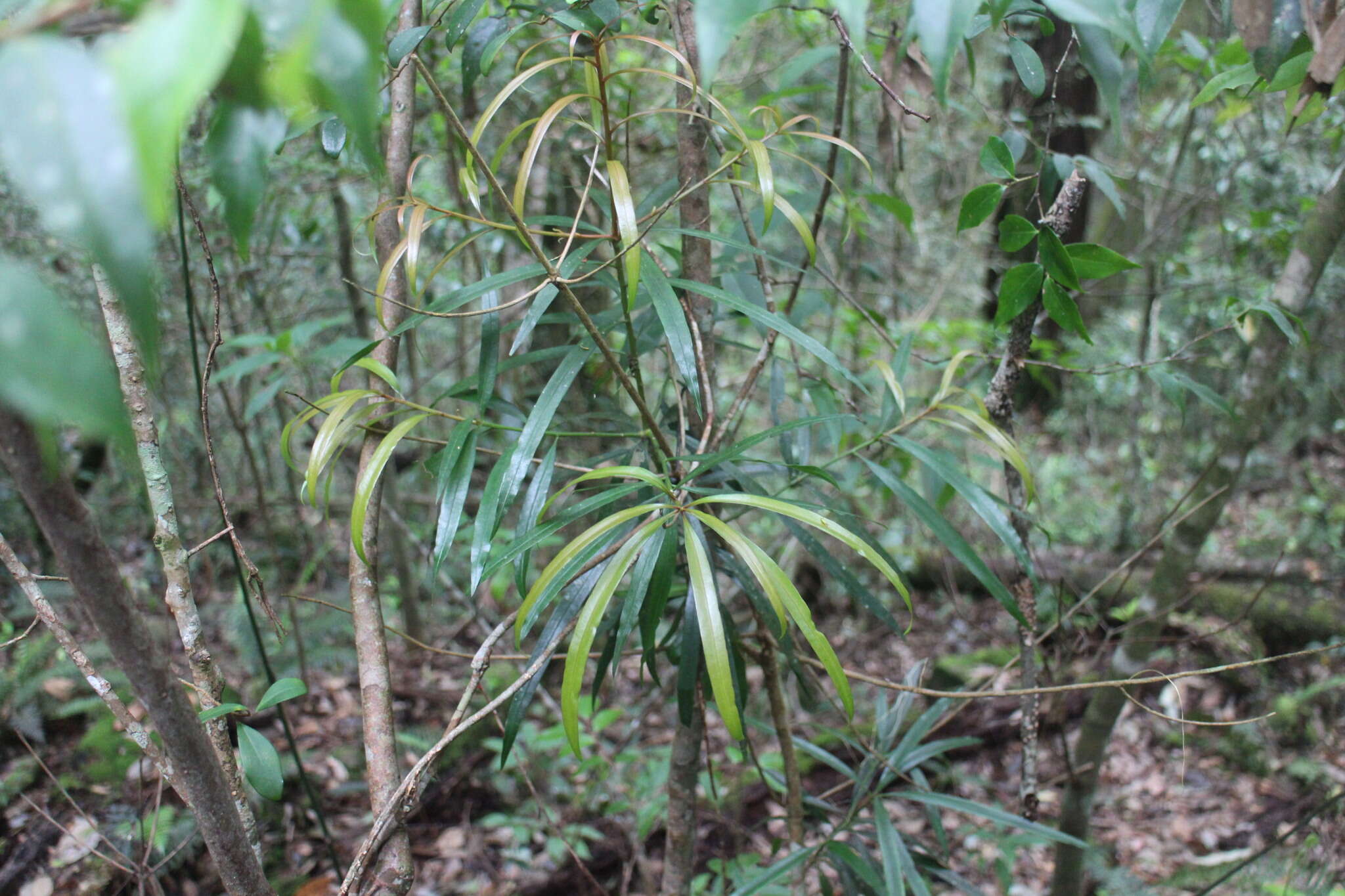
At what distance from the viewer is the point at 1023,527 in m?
1.11

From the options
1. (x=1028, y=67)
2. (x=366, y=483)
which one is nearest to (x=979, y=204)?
(x=1028, y=67)

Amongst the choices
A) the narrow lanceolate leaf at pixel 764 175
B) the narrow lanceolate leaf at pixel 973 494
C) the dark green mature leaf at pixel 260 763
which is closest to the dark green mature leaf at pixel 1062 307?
the narrow lanceolate leaf at pixel 973 494

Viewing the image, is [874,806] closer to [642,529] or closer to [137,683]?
[642,529]

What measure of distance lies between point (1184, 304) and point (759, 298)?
3.06 m

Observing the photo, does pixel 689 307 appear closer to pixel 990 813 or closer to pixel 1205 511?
pixel 990 813

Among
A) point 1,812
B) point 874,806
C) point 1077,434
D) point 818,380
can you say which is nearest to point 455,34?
point 818,380

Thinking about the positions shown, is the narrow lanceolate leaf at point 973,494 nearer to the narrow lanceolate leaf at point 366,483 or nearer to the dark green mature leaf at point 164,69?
the narrow lanceolate leaf at point 366,483

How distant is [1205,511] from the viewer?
1.22m

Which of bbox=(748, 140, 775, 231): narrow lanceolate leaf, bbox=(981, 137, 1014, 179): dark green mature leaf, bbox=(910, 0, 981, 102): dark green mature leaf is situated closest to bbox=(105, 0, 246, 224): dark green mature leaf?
bbox=(910, 0, 981, 102): dark green mature leaf

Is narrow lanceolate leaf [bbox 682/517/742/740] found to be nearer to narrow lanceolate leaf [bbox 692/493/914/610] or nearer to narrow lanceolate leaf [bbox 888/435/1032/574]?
narrow lanceolate leaf [bbox 692/493/914/610]

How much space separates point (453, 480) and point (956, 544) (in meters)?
0.59

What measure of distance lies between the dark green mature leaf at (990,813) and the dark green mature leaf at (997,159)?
0.85m

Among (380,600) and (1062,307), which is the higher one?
(1062,307)

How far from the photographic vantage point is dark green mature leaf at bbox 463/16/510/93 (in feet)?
2.61
